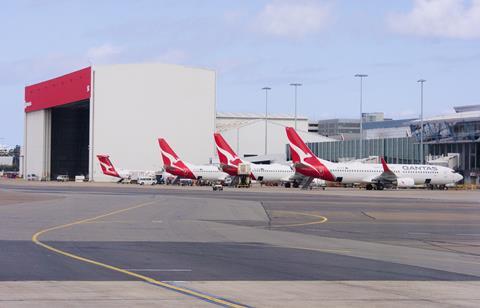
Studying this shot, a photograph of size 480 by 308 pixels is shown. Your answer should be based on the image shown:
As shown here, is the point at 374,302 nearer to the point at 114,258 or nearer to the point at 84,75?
→ the point at 114,258

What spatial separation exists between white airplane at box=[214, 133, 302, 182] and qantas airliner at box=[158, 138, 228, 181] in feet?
22.6

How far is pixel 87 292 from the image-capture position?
13562 millimetres

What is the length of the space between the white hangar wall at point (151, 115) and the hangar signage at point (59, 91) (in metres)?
A: 3.69

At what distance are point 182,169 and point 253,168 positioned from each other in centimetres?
1054

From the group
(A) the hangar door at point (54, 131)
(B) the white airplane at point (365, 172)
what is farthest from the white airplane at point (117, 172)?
(B) the white airplane at point (365, 172)

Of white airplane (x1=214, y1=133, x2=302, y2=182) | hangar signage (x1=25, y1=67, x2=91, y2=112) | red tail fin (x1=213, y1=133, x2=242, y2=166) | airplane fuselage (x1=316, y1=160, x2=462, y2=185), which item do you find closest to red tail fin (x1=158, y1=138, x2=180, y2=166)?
white airplane (x1=214, y1=133, x2=302, y2=182)

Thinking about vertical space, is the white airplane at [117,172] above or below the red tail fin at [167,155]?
below

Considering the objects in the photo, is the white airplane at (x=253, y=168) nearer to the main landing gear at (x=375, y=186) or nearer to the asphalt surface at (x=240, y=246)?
the main landing gear at (x=375, y=186)

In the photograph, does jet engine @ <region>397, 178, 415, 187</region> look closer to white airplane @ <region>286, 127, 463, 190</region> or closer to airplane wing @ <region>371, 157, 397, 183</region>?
white airplane @ <region>286, 127, 463, 190</region>

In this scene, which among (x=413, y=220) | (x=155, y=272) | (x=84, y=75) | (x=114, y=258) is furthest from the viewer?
(x=84, y=75)

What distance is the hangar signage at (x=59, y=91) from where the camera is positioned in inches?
5032

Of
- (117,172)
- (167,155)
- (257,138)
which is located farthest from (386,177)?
(257,138)

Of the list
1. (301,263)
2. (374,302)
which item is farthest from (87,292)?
(301,263)

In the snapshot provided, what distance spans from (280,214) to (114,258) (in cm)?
2209
